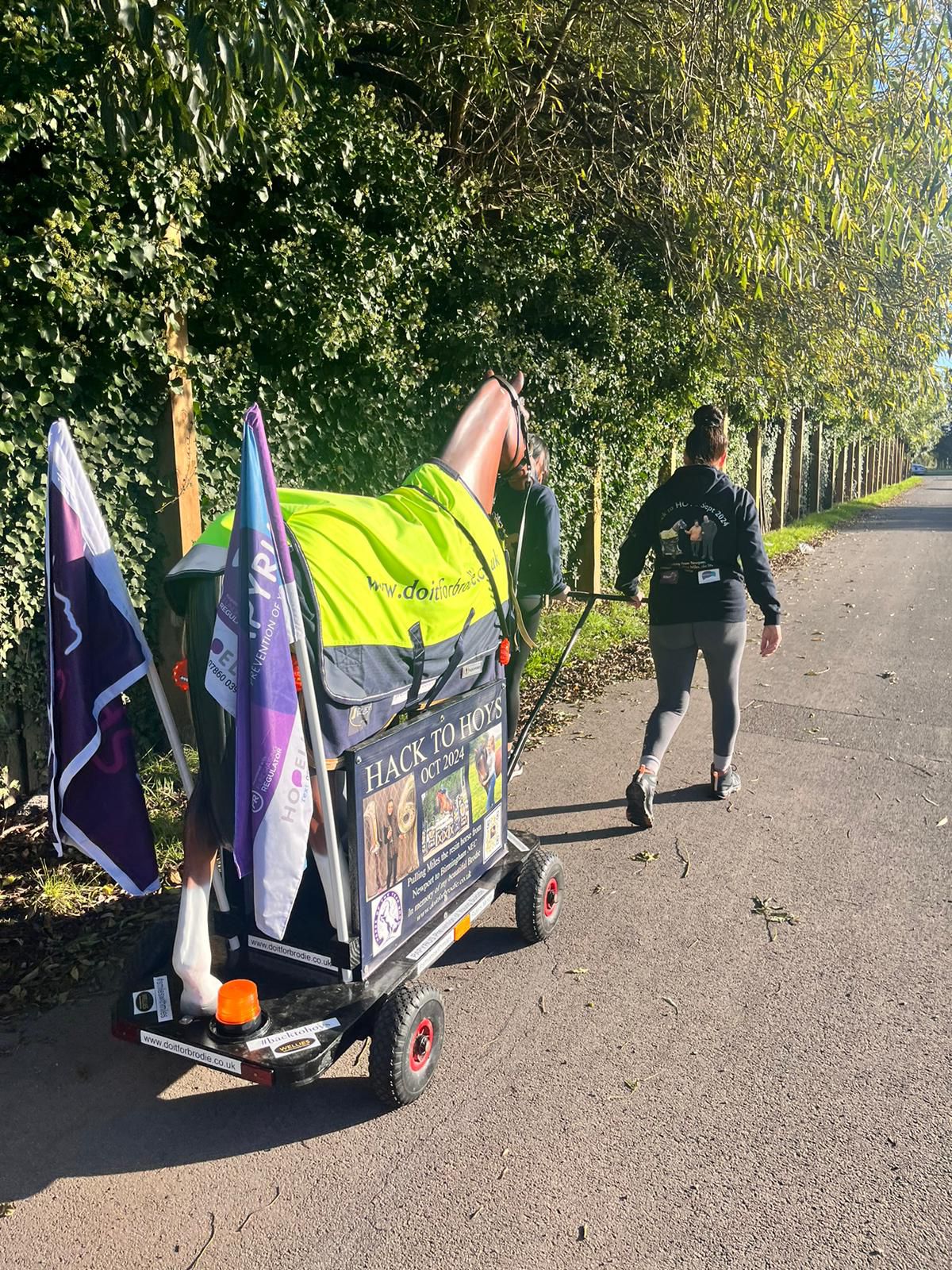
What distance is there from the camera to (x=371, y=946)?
9.53ft

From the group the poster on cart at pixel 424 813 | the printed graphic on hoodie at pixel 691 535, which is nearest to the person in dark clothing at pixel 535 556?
the printed graphic on hoodie at pixel 691 535

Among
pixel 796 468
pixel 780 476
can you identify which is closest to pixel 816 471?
pixel 796 468

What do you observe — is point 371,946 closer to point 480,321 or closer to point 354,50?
point 480,321

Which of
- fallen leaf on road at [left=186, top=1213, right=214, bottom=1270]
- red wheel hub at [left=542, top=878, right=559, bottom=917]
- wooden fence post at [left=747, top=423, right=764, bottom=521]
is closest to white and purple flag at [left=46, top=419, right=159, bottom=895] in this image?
fallen leaf on road at [left=186, top=1213, right=214, bottom=1270]

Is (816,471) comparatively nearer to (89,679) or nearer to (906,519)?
(906,519)

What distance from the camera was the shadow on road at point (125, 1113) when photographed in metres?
2.69

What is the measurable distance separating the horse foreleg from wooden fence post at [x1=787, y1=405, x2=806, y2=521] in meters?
21.7

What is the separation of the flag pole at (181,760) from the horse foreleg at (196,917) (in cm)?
12

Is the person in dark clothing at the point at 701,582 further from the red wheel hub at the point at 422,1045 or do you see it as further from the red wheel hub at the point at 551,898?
the red wheel hub at the point at 422,1045

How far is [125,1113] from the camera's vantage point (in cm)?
289

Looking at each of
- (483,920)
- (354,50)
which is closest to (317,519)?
(483,920)

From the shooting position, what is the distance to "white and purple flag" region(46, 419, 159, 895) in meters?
2.73

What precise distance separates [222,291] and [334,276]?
730 mm

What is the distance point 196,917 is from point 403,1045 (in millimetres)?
724
